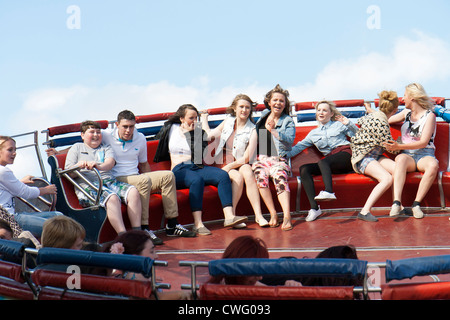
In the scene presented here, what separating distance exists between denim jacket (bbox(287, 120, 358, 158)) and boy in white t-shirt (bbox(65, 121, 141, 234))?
1979 millimetres

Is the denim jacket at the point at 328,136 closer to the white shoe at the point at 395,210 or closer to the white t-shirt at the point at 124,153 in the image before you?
the white shoe at the point at 395,210

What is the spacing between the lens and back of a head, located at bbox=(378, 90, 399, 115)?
A: 730 cm

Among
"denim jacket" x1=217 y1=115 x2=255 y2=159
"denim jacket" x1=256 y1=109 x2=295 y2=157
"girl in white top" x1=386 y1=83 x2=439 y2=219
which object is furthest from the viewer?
"denim jacket" x1=256 y1=109 x2=295 y2=157

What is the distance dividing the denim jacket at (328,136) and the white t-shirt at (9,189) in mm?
2927

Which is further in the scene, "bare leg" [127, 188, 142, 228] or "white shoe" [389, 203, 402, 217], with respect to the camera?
"white shoe" [389, 203, 402, 217]

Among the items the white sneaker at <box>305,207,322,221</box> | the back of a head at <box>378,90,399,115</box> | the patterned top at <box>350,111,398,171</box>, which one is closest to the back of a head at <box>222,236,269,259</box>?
the white sneaker at <box>305,207,322,221</box>

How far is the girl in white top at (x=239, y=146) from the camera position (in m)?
6.80

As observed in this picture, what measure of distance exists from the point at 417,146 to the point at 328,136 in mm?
984

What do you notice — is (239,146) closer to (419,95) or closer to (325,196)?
(325,196)

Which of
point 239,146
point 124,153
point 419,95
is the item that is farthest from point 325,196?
point 124,153

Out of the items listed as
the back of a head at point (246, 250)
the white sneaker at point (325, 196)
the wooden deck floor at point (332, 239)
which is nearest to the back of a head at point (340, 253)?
the back of a head at point (246, 250)

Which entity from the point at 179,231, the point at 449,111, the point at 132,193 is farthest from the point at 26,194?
the point at 449,111

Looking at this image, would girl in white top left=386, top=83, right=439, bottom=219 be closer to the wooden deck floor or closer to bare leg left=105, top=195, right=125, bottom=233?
the wooden deck floor

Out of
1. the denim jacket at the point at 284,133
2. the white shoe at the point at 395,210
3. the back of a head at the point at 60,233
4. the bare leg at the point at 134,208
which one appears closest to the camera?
the back of a head at the point at 60,233
